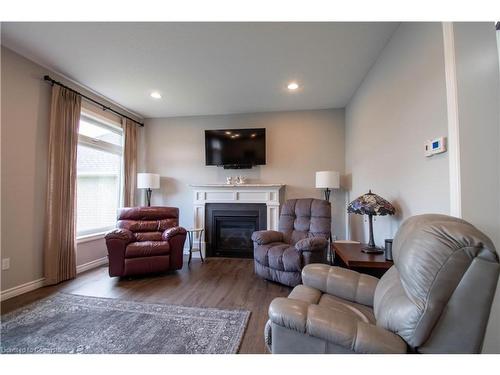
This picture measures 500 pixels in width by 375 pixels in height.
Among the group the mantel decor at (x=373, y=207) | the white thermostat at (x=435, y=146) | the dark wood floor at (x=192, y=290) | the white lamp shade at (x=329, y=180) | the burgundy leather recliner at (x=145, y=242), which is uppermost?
the white thermostat at (x=435, y=146)

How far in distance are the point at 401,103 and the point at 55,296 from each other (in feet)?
13.1

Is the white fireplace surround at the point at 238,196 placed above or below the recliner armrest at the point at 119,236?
above

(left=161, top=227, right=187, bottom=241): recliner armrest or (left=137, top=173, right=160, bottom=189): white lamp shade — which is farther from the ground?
(left=137, top=173, right=160, bottom=189): white lamp shade

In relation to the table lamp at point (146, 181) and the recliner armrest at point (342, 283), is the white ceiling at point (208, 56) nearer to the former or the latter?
the table lamp at point (146, 181)

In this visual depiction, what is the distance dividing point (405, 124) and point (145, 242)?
10.9 ft

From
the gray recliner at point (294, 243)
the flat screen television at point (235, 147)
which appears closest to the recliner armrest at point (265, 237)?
the gray recliner at point (294, 243)

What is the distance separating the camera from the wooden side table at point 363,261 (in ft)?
6.07

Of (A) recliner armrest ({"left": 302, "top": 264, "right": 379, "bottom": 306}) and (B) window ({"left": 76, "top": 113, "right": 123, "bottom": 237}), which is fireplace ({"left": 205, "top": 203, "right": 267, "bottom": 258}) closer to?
(B) window ({"left": 76, "top": 113, "right": 123, "bottom": 237})

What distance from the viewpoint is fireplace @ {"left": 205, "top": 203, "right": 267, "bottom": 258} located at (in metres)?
3.95

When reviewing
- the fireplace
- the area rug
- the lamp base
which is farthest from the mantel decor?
the fireplace

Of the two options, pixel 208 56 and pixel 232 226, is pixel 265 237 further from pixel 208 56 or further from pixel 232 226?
pixel 208 56

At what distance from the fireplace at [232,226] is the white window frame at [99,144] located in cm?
167

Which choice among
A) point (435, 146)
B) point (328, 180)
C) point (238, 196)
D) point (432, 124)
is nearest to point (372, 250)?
point (435, 146)

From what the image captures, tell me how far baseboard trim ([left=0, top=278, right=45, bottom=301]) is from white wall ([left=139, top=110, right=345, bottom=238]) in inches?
81.9
